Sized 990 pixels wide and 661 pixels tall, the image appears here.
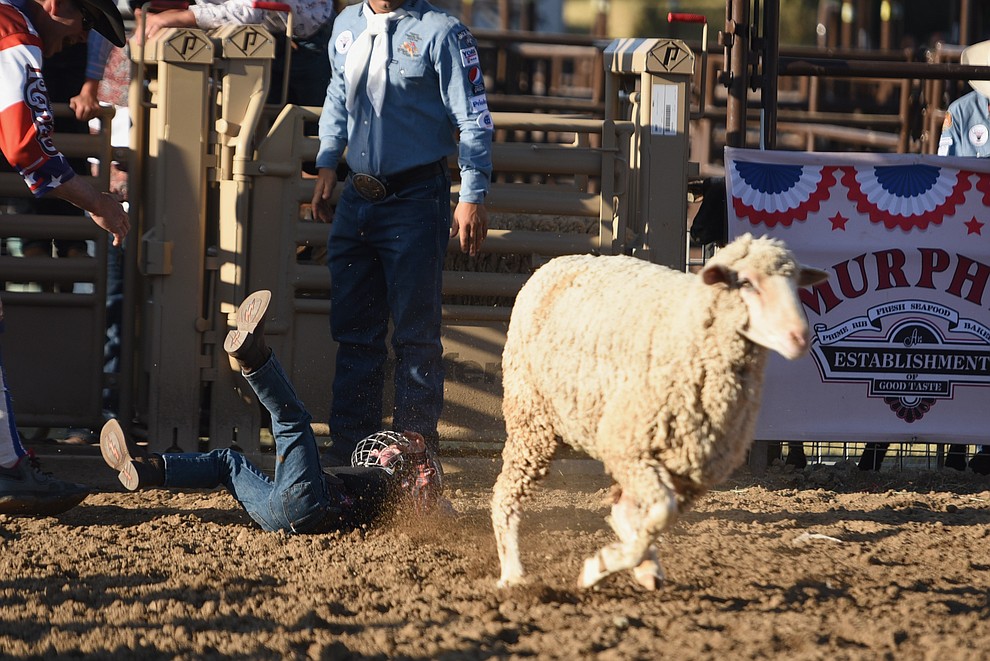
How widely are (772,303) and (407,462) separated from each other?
183 centimetres

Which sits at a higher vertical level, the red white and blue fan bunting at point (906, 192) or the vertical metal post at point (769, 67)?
the vertical metal post at point (769, 67)

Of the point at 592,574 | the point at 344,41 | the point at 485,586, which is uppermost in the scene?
the point at 344,41

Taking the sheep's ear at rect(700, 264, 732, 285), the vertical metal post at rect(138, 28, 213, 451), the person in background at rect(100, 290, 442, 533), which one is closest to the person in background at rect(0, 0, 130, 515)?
the person in background at rect(100, 290, 442, 533)

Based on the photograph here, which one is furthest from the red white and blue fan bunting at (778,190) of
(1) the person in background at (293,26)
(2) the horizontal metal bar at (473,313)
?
(1) the person in background at (293,26)

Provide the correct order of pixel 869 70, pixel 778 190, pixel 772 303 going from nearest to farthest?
pixel 772 303 < pixel 778 190 < pixel 869 70

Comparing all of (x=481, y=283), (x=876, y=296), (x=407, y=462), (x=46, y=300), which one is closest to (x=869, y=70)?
(x=876, y=296)

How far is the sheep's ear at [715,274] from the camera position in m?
3.17

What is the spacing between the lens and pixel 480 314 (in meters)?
5.44

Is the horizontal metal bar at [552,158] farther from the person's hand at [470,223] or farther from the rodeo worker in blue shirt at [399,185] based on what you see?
the person's hand at [470,223]

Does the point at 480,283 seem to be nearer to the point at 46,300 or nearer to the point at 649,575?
the point at 46,300

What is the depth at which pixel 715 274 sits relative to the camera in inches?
125

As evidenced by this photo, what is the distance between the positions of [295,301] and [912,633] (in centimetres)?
310

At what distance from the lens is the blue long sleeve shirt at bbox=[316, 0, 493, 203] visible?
14.7 feet

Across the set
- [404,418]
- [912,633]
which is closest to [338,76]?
[404,418]
